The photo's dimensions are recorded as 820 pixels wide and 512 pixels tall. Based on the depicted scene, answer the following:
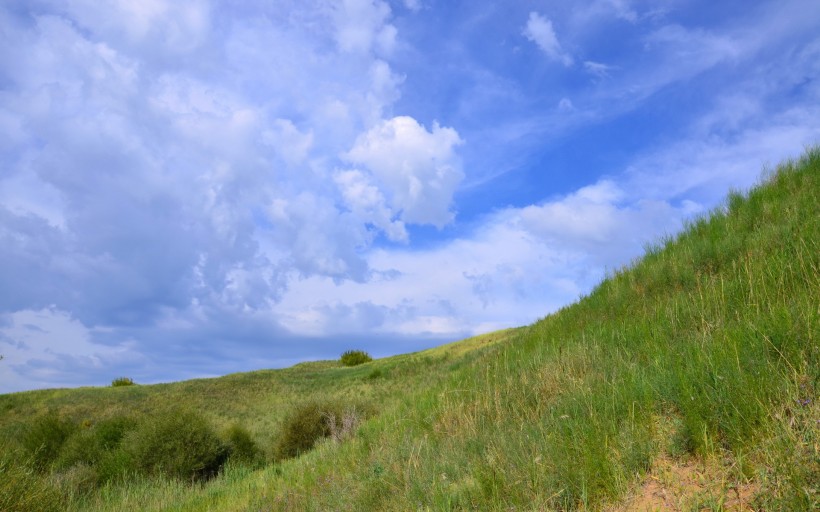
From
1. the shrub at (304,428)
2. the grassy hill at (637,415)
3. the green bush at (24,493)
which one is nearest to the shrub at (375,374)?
the shrub at (304,428)

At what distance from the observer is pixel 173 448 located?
1406cm

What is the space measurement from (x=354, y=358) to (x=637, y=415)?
160ft

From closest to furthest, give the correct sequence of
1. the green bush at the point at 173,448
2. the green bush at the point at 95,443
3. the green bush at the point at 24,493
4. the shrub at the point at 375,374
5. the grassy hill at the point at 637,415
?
1. the grassy hill at the point at 637,415
2. the green bush at the point at 24,493
3. the green bush at the point at 173,448
4. the green bush at the point at 95,443
5. the shrub at the point at 375,374

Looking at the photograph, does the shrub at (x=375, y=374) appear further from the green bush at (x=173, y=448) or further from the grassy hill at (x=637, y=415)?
the grassy hill at (x=637, y=415)

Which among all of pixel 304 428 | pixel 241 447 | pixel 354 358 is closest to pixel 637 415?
pixel 304 428

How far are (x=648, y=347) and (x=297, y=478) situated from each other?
18.2 ft

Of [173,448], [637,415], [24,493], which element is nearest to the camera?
[637,415]

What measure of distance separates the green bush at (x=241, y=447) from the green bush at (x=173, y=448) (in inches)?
31.4

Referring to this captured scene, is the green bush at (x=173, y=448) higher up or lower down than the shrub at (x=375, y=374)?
lower down

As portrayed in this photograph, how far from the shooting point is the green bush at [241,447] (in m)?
15.5

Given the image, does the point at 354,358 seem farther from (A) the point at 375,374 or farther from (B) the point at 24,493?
(B) the point at 24,493

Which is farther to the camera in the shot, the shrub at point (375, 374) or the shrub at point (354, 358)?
the shrub at point (354, 358)

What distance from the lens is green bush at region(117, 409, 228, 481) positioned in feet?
45.6

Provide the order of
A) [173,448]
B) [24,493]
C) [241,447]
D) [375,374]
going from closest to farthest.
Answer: [24,493] → [173,448] → [241,447] → [375,374]
